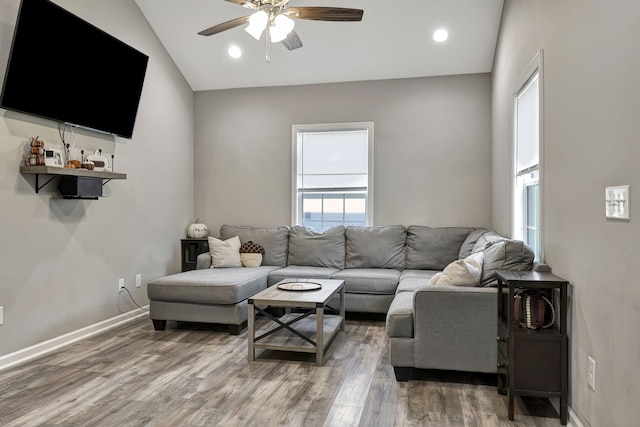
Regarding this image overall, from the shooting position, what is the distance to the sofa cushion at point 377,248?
16.2 feet

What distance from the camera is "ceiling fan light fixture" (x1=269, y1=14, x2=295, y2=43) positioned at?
9.91 ft

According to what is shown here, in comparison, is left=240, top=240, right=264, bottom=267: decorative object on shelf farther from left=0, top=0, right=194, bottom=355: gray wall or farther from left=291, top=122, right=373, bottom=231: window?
left=0, top=0, right=194, bottom=355: gray wall

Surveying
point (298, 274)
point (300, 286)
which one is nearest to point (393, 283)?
point (298, 274)

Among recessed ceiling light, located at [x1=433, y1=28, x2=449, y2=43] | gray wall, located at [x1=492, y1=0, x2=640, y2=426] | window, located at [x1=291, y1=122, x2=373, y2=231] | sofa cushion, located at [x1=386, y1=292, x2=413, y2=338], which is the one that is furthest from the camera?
window, located at [x1=291, y1=122, x2=373, y2=231]

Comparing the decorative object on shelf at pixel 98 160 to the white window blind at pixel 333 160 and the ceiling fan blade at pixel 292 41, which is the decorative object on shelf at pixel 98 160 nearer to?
the ceiling fan blade at pixel 292 41

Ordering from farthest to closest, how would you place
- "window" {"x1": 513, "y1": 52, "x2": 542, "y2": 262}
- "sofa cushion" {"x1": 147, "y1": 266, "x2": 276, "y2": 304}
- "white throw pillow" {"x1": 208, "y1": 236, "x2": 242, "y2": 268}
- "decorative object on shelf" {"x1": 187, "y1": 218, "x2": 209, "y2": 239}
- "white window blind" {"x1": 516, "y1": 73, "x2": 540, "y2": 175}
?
"decorative object on shelf" {"x1": 187, "y1": 218, "x2": 209, "y2": 239} → "white throw pillow" {"x1": 208, "y1": 236, "x2": 242, "y2": 268} → "sofa cushion" {"x1": 147, "y1": 266, "x2": 276, "y2": 304} → "white window blind" {"x1": 516, "y1": 73, "x2": 540, "y2": 175} → "window" {"x1": 513, "y1": 52, "x2": 542, "y2": 262}

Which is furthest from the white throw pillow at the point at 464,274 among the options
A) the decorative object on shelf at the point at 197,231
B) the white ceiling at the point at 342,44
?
the decorative object on shelf at the point at 197,231

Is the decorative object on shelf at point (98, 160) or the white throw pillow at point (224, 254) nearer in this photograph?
the decorative object on shelf at point (98, 160)

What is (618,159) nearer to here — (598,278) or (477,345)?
(598,278)

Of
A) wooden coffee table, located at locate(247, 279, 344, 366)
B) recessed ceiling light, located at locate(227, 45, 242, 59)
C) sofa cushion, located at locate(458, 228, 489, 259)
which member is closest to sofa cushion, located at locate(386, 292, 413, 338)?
wooden coffee table, located at locate(247, 279, 344, 366)

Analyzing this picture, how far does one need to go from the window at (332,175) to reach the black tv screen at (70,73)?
80.4 inches

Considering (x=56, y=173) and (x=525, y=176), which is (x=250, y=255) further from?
(x=525, y=176)

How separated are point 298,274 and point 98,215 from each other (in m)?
2.01

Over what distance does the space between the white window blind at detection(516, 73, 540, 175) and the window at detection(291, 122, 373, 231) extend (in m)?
1.95
